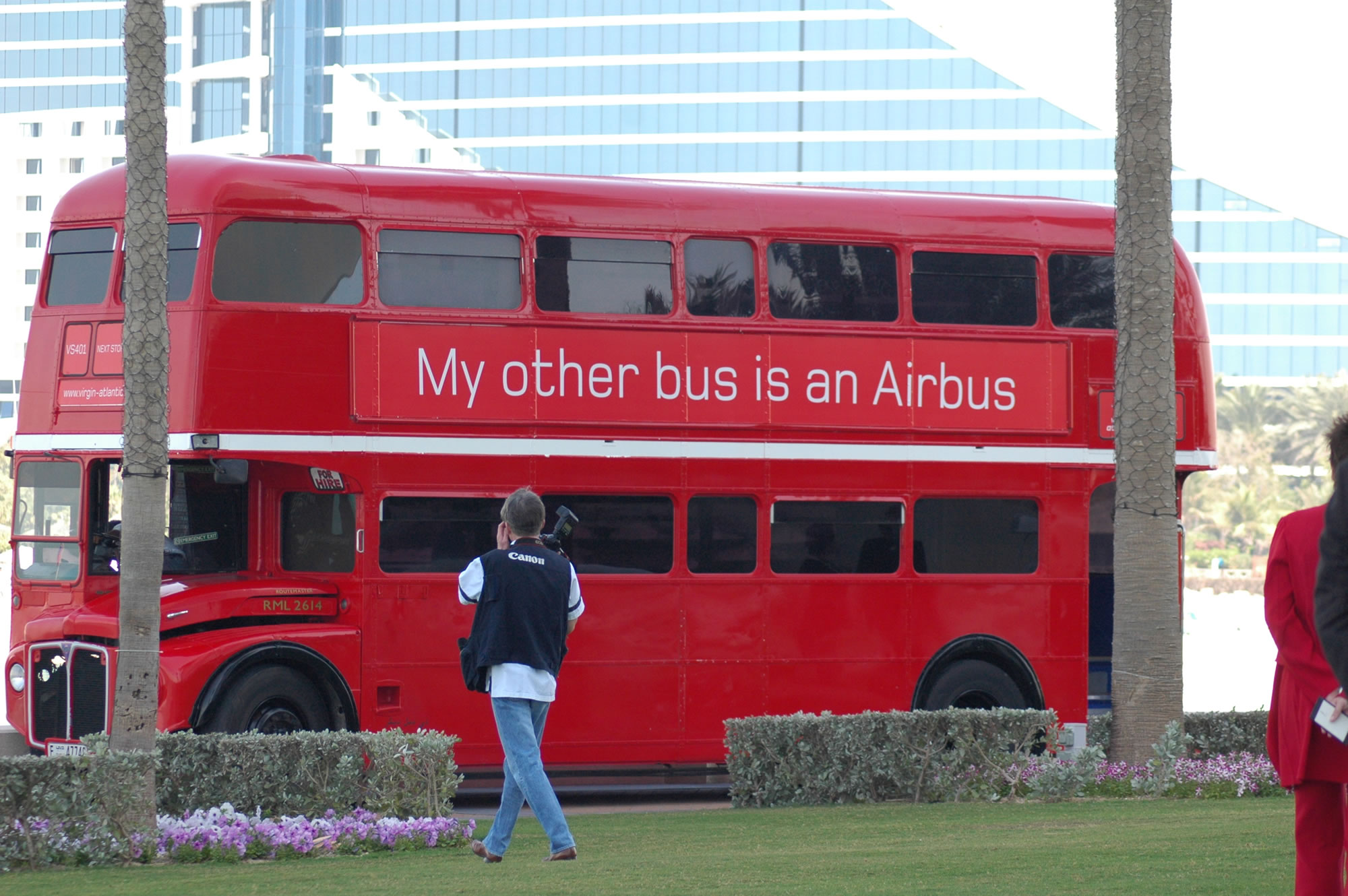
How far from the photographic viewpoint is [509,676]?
26.5 ft

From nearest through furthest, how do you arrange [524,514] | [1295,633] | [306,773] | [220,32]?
[1295,633] < [524,514] < [306,773] < [220,32]

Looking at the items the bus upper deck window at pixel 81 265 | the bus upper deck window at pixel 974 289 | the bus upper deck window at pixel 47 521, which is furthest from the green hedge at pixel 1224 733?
the bus upper deck window at pixel 81 265

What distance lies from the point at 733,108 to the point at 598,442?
94.9 meters

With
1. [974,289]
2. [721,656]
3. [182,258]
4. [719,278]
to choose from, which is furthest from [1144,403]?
[182,258]

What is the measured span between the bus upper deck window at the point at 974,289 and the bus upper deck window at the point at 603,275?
2094 mm

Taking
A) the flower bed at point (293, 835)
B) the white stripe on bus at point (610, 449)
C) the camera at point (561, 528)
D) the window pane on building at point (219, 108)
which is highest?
the window pane on building at point (219, 108)

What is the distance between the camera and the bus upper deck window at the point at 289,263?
39.6ft

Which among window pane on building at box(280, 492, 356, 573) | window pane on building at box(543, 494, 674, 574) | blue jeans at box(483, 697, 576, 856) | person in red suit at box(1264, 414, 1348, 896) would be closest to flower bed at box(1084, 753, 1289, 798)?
window pane on building at box(543, 494, 674, 574)

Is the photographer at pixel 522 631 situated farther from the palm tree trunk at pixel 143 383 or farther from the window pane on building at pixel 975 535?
the window pane on building at pixel 975 535

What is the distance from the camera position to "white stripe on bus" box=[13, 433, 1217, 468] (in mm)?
12086

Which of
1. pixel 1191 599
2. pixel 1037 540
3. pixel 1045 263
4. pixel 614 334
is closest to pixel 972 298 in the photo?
pixel 1045 263

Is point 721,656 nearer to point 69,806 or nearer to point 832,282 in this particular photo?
point 832,282

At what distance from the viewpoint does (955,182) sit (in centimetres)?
10638

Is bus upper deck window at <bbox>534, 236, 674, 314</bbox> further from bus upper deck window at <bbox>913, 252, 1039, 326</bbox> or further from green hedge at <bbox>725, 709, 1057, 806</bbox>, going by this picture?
green hedge at <bbox>725, 709, 1057, 806</bbox>
